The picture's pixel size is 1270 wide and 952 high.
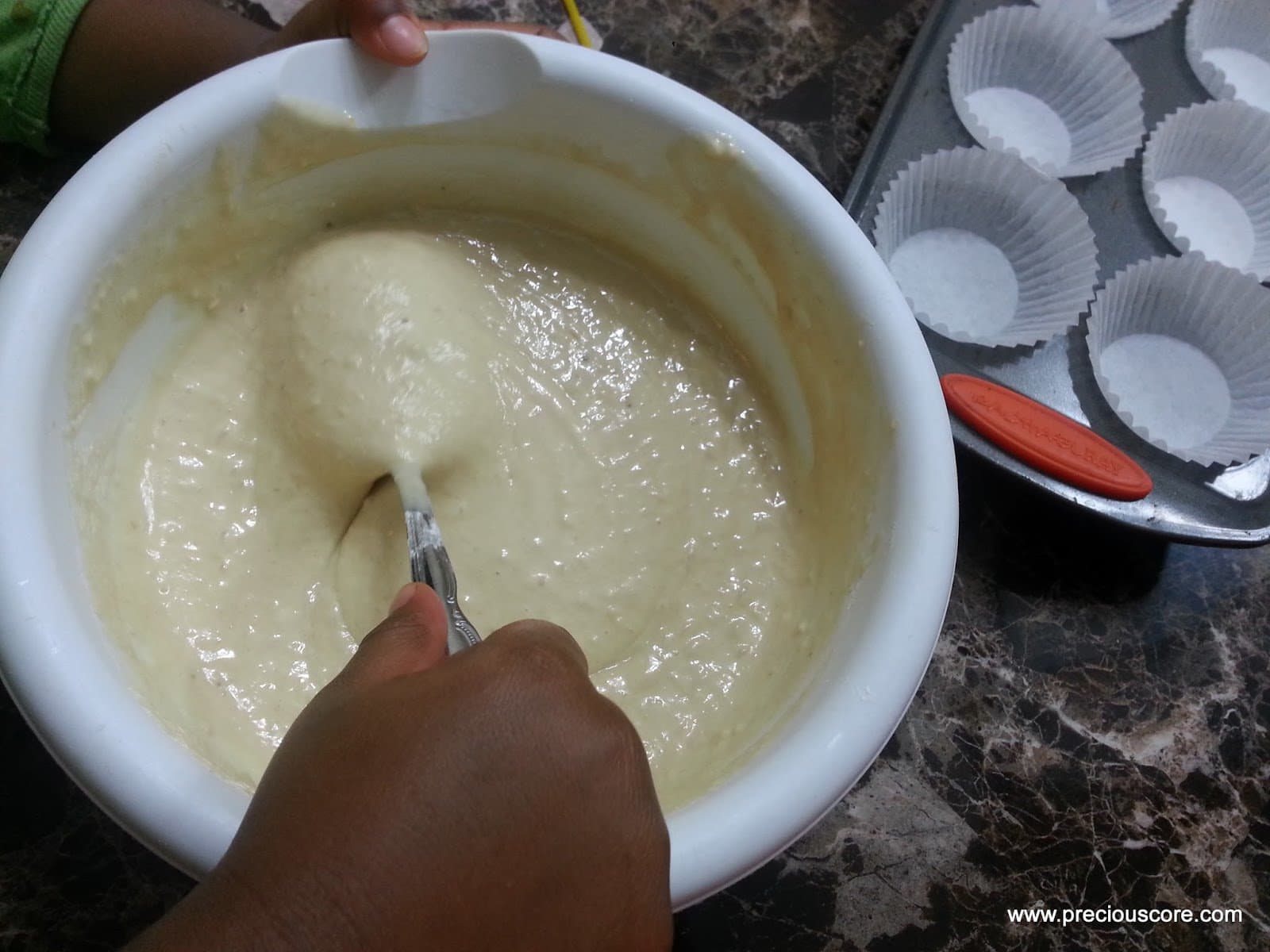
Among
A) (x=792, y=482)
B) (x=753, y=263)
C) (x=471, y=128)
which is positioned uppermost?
(x=471, y=128)

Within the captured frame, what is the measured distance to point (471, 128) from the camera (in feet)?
2.35

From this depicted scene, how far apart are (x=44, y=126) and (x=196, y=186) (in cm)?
33

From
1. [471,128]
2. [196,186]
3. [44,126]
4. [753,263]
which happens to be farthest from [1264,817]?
[44,126]

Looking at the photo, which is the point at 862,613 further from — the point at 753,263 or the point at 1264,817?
the point at 1264,817

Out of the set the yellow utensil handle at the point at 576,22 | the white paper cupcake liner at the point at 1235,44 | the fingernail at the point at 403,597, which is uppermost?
the yellow utensil handle at the point at 576,22

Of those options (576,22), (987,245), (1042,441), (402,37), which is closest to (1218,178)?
(987,245)

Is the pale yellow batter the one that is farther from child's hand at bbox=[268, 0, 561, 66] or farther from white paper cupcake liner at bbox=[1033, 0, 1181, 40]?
white paper cupcake liner at bbox=[1033, 0, 1181, 40]

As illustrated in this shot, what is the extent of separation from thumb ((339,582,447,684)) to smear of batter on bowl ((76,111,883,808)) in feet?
0.63

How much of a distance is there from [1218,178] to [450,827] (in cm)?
116

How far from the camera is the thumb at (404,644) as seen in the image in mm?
431

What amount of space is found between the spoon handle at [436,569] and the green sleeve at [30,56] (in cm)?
56

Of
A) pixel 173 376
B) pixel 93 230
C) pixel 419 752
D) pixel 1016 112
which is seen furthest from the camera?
pixel 1016 112

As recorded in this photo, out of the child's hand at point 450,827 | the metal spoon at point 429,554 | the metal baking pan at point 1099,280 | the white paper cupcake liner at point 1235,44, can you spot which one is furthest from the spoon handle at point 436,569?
the white paper cupcake liner at point 1235,44

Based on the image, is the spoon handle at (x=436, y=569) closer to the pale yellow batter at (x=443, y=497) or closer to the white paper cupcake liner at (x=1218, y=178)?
the pale yellow batter at (x=443, y=497)
